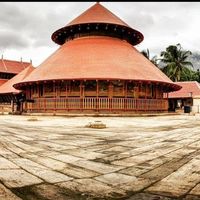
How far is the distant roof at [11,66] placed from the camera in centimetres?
4979

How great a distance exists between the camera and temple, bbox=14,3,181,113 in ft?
Result: 68.3

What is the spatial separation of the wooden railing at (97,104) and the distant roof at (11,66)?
29.5m

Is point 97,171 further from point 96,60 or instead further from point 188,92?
point 188,92

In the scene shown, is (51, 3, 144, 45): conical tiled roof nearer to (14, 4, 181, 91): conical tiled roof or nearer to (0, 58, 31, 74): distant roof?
(14, 4, 181, 91): conical tiled roof

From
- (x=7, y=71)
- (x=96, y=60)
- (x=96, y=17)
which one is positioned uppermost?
(x=96, y=17)

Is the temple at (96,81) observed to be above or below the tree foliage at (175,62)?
below

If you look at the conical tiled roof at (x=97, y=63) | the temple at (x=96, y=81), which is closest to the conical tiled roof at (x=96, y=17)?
the temple at (x=96, y=81)

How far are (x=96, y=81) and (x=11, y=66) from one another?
34.3 metres

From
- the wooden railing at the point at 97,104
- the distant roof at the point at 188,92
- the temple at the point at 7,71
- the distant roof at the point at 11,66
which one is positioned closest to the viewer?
the wooden railing at the point at 97,104

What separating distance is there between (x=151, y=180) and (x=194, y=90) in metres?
41.4

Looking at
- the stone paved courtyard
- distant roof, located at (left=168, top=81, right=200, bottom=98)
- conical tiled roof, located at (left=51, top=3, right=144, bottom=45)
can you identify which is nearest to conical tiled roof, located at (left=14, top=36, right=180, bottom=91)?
conical tiled roof, located at (left=51, top=3, right=144, bottom=45)

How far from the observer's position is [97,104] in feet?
67.5

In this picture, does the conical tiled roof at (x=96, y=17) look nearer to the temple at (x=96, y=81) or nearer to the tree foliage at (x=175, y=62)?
the temple at (x=96, y=81)

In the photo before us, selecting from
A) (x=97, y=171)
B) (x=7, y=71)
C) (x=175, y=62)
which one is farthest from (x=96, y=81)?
(x=175, y=62)
